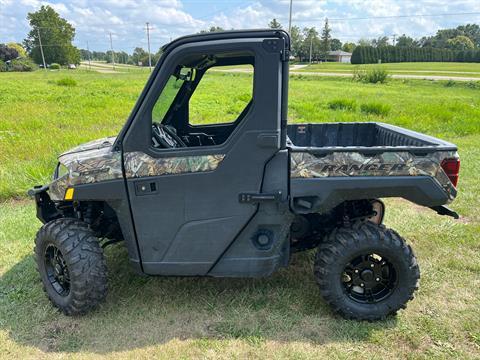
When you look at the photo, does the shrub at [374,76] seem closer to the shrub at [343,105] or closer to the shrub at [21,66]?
the shrub at [343,105]

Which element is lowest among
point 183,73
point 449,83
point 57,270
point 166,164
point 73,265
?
point 449,83

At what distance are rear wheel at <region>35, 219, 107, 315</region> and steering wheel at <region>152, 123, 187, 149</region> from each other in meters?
0.98

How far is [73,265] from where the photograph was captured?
325cm

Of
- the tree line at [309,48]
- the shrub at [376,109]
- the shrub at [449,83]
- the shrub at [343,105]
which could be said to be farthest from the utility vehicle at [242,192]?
the tree line at [309,48]

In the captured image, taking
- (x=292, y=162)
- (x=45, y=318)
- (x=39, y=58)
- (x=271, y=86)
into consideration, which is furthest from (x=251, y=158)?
(x=39, y=58)

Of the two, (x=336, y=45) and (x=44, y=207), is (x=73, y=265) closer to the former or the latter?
(x=44, y=207)

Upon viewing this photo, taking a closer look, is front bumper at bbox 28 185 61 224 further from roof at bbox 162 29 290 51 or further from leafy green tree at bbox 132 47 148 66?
leafy green tree at bbox 132 47 148 66

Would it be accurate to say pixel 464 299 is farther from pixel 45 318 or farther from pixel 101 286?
pixel 45 318

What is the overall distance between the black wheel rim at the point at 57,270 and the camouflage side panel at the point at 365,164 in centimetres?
207

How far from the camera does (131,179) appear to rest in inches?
123

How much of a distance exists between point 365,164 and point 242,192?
947mm

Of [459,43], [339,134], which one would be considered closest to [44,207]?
[339,134]

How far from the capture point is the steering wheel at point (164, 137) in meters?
3.18

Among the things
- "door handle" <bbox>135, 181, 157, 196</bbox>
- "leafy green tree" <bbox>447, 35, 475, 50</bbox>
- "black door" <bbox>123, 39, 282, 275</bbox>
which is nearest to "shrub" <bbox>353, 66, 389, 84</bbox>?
"black door" <bbox>123, 39, 282, 275</bbox>
